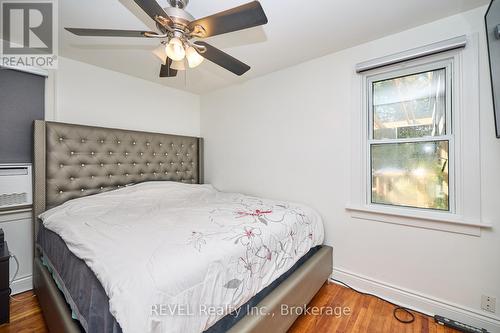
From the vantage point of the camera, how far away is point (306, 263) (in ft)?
5.70

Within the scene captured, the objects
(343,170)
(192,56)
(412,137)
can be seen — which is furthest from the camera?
(343,170)

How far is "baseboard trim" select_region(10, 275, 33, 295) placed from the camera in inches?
75.5

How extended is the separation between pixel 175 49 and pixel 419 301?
249 cm

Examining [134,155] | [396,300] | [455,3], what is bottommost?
[396,300]

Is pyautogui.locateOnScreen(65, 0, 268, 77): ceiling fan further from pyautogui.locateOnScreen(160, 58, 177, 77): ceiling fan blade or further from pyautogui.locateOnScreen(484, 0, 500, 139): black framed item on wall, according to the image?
pyautogui.locateOnScreen(484, 0, 500, 139): black framed item on wall

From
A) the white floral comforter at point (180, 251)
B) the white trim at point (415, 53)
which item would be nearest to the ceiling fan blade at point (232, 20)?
the white floral comforter at point (180, 251)

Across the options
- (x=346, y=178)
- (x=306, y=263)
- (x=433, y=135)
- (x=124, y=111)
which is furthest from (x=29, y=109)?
(x=433, y=135)

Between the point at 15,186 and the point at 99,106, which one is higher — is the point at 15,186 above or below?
below

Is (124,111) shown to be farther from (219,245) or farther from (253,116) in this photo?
(219,245)

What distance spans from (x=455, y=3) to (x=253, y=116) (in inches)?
74.6

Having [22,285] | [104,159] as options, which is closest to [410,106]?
[104,159]

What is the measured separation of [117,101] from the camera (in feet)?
8.31

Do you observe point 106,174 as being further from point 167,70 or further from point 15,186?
point 167,70

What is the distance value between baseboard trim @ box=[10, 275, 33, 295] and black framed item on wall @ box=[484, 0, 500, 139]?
3.64m
